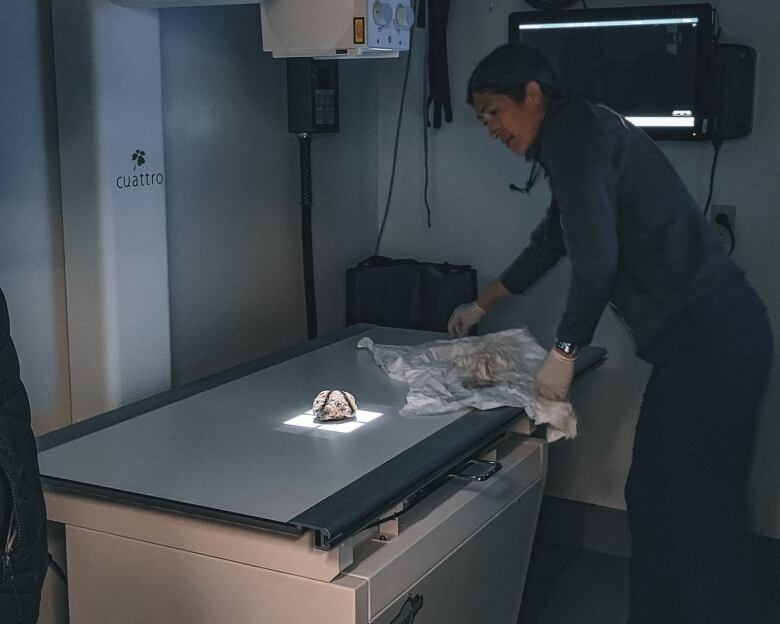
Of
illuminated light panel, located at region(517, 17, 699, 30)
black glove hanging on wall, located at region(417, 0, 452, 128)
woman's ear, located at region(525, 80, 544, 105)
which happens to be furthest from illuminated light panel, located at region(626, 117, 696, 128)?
woman's ear, located at region(525, 80, 544, 105)

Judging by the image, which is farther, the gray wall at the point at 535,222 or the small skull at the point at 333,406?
the gray wall at the point at 535,222

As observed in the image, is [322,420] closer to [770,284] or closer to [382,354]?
[382,354]

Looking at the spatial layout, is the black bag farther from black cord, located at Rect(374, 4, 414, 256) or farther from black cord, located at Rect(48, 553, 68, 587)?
black cord, located at Rect(48, 553, 68, 587)

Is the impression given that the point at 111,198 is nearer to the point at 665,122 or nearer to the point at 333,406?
the point at 333,406

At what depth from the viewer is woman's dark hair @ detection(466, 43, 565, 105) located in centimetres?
196

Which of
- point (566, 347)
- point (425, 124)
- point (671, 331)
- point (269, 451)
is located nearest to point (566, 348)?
point (566, 347)

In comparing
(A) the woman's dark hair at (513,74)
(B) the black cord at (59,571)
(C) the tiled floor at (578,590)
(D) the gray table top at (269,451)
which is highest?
(A) the woman's dark hair at (513,74)

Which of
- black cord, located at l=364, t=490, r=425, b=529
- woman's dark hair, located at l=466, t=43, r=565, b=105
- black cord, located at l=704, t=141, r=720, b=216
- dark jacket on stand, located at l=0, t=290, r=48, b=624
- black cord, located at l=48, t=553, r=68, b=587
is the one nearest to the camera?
dark jacket on stand, located at l=0, t=290, r=48, b=624

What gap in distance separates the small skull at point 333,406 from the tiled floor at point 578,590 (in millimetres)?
1013

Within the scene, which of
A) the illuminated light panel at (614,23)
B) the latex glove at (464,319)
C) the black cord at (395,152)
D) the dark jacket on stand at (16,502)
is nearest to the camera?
the dark jacket on stand at (16,502)

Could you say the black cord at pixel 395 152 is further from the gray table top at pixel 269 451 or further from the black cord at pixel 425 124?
the gray table top at pixel 269 451

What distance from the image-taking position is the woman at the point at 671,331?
197cm

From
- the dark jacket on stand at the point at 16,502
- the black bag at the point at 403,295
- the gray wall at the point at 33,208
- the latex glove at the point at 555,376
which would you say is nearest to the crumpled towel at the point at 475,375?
the latex glove at the point at 555,376

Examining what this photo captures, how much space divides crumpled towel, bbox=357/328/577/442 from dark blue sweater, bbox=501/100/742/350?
18 cm
